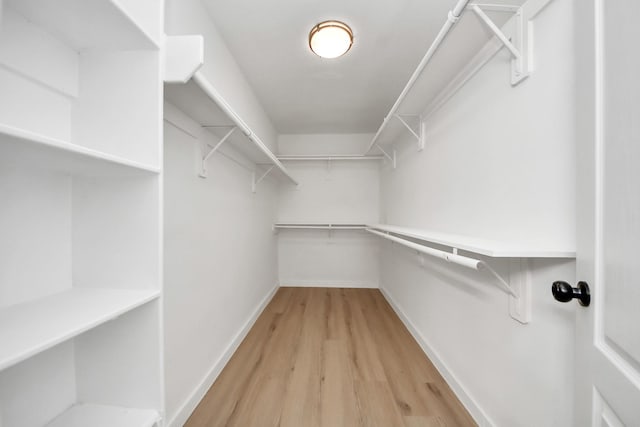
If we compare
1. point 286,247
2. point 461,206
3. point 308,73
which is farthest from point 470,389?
point 286,247

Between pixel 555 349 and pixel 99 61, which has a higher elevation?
pixel 99 61

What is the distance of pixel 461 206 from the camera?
135 centimetres

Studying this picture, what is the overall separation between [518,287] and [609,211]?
1.81 ft

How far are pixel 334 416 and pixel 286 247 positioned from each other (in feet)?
7.65

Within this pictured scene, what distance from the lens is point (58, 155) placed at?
1.57ft

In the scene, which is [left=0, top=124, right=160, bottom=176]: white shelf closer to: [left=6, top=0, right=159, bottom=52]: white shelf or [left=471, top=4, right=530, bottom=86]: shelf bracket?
[left=6, top=0, right=159, bottom=52]: white shelf

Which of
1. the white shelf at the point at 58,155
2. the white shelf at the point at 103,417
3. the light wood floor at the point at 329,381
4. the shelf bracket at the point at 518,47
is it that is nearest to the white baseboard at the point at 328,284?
the light wood floor at the point at 329,381

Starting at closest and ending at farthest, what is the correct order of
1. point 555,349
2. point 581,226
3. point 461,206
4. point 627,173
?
point 627,173
point 581,226
point 555,349
point 461,206

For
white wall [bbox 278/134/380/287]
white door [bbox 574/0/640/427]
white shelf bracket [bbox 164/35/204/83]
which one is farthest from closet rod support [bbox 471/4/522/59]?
white wall [bbox 278/134/380/287]

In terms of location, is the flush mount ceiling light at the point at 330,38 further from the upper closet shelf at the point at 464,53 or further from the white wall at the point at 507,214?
the white wall at the point at 507,214

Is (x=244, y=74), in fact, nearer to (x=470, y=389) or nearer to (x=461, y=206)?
(x=461, y=206)

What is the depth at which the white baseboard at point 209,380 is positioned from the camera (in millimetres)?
1146

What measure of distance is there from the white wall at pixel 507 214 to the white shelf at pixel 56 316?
4.25 ft

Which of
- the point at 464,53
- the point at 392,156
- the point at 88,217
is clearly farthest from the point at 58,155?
the point at 392,156
